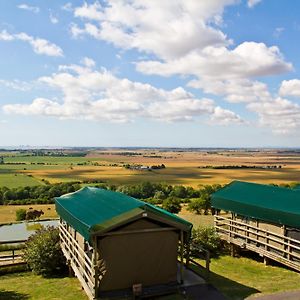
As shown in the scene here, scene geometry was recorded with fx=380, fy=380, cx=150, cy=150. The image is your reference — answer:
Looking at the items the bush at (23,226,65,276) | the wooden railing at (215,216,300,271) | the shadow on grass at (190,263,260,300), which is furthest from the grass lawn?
the wooden railing at (215,216,300,271)

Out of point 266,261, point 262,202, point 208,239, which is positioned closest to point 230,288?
point 266,261

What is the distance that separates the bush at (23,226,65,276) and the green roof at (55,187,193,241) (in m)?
2.21

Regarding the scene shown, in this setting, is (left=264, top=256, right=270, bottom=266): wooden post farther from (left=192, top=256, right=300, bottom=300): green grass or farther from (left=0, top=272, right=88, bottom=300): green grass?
(left=0, top=272, right=88, bottom=300): green grass

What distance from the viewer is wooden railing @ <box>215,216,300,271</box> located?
2120cm

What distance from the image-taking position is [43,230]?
24.5m

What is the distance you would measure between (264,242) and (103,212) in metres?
11.1

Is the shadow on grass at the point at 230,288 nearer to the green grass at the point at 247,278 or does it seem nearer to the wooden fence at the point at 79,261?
the green grass at the point at 247,278

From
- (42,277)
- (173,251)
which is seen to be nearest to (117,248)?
(173,251)

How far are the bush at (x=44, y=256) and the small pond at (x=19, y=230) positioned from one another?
59.5 ft

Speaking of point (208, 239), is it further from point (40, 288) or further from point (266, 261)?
point (40, 288)

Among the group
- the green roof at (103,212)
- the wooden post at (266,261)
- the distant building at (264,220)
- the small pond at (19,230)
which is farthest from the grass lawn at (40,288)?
the small pond at (19,230)

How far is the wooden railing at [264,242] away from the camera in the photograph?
69.6 feet

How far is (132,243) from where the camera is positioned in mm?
16422

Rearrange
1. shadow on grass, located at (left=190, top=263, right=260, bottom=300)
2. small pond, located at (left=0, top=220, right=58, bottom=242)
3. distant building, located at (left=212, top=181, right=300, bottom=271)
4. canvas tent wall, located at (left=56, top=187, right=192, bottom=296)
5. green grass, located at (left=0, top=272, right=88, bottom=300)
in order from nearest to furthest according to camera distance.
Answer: canvas tent wall, located at (left=56, top=187, right=192, bottom=296)
shadow on grass, located at (left=190, top=263, right=260, bottom=300)
green grass, located at (left=0, top=272, right=88, bottom=300)
distant building, located at (left=212, top=181, right=300, bottom=271)
small pond, located at (left=0, top=220, right=58, bottom=242)
